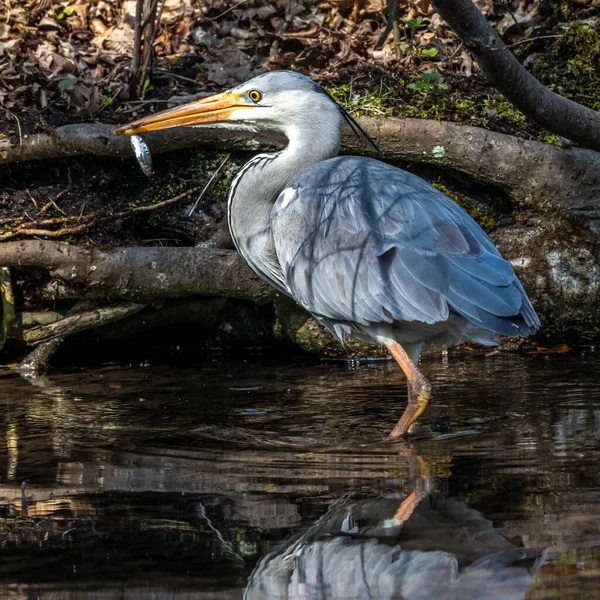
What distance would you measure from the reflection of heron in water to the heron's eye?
10.2 ft

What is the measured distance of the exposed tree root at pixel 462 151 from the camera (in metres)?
6.78

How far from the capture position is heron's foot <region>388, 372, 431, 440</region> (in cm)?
475

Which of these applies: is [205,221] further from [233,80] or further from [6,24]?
→ [6,24]

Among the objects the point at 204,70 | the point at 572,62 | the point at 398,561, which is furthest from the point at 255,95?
the point at 398,561

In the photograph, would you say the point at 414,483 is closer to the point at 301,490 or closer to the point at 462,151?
the point at 301,490

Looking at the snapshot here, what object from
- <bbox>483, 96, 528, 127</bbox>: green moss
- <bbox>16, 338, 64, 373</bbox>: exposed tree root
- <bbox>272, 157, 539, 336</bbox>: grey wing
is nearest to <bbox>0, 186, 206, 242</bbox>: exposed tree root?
<bbox>16, 338, 64, 373</bbox>: exposed tree root

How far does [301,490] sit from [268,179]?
2503mm

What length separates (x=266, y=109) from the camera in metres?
5.78

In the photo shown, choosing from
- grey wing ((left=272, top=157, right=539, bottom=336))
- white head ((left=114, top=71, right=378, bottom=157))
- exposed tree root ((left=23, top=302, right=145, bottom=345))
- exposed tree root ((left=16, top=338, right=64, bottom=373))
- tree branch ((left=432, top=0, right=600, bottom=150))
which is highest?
tree branch ((left=432, top=0, right=600, bottom=150))

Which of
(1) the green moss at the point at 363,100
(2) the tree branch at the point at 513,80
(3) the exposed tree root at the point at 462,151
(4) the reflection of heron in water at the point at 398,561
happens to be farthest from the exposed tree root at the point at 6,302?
(4) the reflection of heron in water at the point at 398,561

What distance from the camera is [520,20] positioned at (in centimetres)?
816

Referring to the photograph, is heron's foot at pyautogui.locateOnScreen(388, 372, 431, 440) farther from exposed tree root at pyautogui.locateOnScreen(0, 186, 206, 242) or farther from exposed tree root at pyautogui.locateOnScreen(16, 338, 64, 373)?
exposed tree root at pyautogui.locateOnScreen(16, 338, 64, 373)

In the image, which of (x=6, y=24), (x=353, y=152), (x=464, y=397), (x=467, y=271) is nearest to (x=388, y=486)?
(x=467, y=271)

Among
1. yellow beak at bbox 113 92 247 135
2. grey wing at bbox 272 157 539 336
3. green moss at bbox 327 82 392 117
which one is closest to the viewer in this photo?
grey wing at bbox 272 157 539 336
